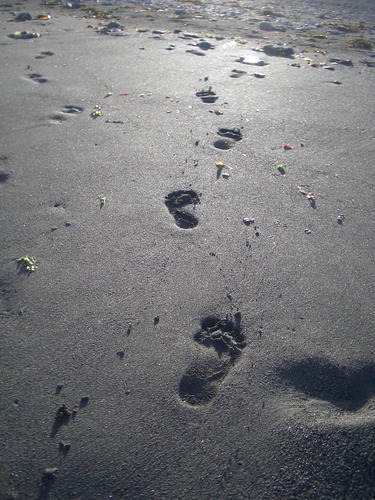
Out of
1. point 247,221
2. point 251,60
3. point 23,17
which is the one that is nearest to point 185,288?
point 247,221

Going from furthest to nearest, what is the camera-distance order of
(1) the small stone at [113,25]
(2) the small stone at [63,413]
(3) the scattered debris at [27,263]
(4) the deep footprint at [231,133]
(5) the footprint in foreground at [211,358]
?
(1) the small stone at [113,25], (4) the deep footprint at [231,133], (3) the scattered debris at [27,263], (5) the footprint in foreground at [211,358], (2) the small stone at [63,413]

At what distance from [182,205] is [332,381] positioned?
1.54 meters

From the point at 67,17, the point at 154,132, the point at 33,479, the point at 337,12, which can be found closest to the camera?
the point at 33,479

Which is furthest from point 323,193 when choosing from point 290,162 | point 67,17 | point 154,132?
point 67,17

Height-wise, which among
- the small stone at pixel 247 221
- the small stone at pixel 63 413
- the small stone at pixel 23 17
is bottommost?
the small stone at pixel 63 413

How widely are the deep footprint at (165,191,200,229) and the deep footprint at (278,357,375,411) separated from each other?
46.7 inches

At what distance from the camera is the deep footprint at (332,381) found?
2.05 metres

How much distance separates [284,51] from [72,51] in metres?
2.88

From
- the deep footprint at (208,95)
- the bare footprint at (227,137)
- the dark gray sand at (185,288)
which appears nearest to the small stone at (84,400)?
the dark gray sand at (185,288)

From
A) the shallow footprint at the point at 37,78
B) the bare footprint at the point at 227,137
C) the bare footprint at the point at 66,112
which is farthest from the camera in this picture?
the shallow footprint at the point at 37,78

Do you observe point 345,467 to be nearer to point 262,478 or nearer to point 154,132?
point 262,478

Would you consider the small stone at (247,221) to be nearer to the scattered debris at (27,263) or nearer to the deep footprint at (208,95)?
the scattered debris at (27,263)

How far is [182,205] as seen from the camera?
3.12m

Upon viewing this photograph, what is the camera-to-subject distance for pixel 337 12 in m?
9.66
